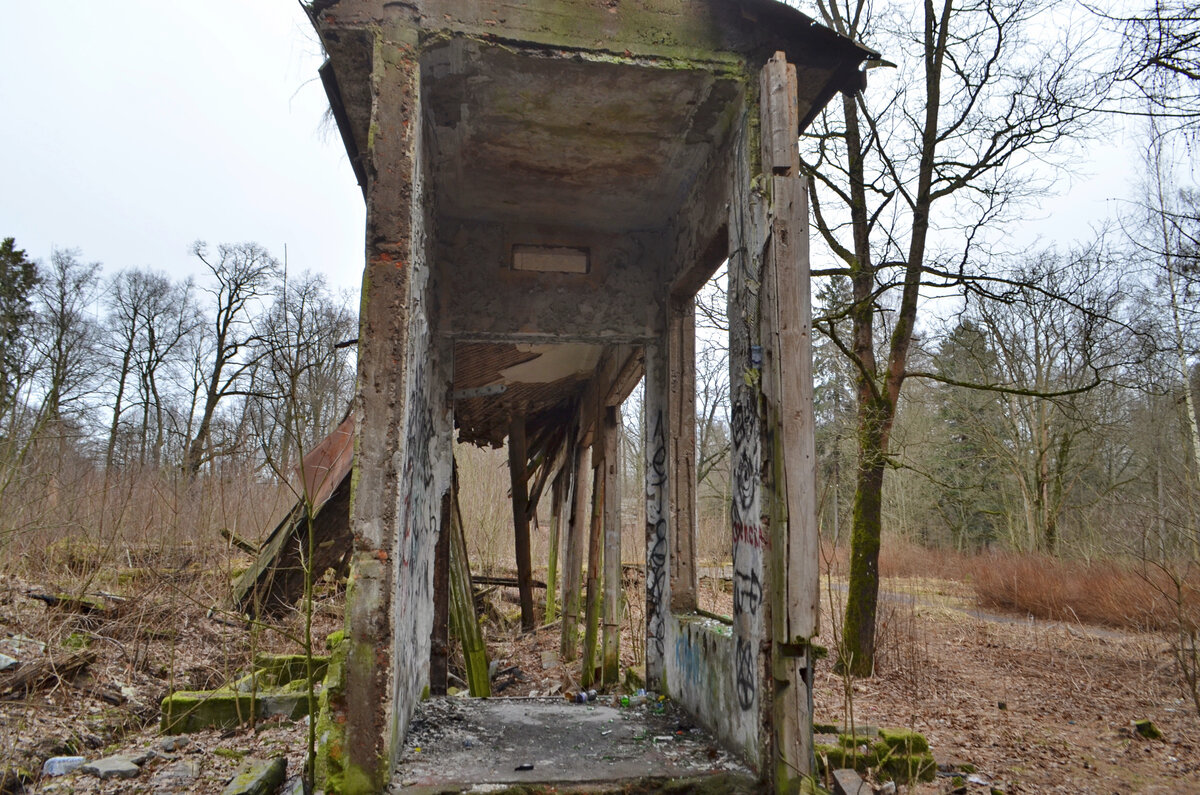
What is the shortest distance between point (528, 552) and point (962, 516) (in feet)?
55.5

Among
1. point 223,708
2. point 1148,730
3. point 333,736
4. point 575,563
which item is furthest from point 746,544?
point 575,563

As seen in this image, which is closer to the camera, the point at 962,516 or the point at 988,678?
the point at 988,678

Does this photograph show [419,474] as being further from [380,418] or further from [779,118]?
[779,118]

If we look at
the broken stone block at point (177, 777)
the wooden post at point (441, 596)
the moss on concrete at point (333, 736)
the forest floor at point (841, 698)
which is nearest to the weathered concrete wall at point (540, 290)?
the wooden post at point (441, 596)

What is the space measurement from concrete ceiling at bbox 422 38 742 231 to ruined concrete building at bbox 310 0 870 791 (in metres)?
0.02

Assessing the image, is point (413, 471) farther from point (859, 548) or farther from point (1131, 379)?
point (1131, 379)

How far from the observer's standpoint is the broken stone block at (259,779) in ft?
14.1

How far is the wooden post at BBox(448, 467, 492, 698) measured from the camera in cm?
685

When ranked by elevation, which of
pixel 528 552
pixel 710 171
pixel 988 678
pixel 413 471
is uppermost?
pixel 710 171

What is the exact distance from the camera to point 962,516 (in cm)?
2242

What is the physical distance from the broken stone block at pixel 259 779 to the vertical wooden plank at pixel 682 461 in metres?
2.83

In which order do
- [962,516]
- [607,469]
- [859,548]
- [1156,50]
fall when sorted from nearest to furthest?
[1156,50] < [607,469] < [859,548] < [962,516]

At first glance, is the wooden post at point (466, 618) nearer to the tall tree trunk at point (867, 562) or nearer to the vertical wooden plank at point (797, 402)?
the vertical wooden plank at point (797, 402)

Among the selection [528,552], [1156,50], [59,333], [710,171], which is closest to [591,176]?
[710,171]
